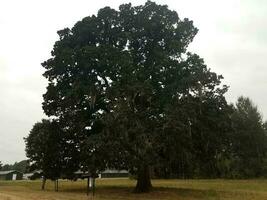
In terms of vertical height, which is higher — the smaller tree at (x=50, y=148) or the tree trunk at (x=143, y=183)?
the smaller tree at (x=50, y=148)

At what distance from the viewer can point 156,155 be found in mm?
33219

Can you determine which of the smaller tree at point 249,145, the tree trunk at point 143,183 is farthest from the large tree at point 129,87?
the smaller tree at point 249,145

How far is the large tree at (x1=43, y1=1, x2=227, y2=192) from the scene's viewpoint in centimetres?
3359

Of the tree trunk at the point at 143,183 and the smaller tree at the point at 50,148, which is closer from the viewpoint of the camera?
the tree trunk at the point at 143,183

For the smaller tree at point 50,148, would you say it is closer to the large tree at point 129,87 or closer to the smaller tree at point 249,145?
the large tree at point 129,87

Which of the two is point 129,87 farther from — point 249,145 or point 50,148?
point 249,145

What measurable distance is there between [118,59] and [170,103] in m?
5.51

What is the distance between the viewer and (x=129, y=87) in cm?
3412

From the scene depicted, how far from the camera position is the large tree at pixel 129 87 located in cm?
3359

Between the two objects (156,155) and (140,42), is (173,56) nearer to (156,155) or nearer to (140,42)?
(140,42)

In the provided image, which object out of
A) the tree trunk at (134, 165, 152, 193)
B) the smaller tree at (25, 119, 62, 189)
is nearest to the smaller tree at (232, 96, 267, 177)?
the smaller tree at (25, 119, 62, 189)

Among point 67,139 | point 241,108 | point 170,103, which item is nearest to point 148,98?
point 170,103

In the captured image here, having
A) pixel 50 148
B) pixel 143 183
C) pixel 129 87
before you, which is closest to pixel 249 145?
pixel 143 183

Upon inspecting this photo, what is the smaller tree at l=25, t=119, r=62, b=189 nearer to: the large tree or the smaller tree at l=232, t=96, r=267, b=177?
the large tree
